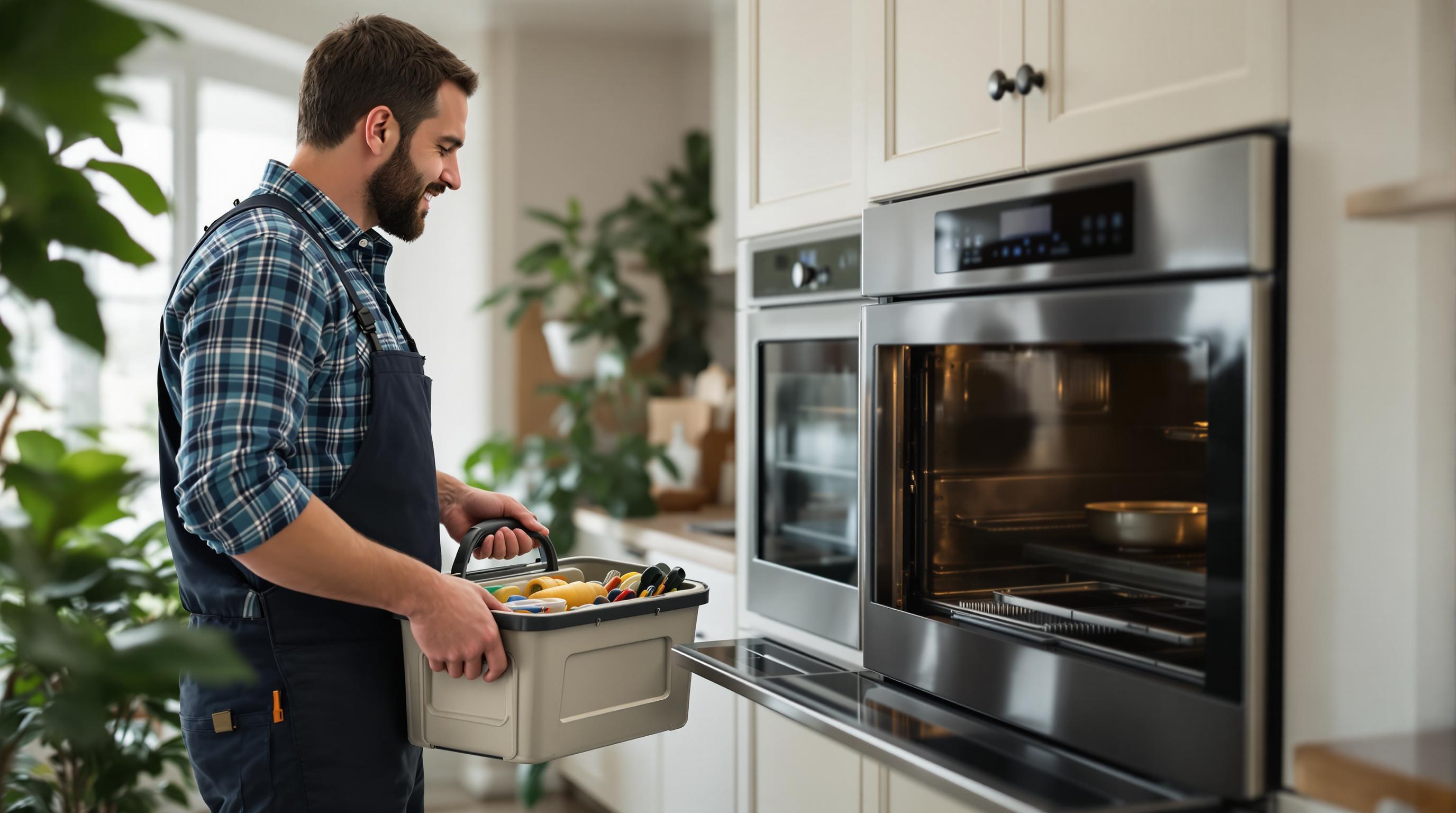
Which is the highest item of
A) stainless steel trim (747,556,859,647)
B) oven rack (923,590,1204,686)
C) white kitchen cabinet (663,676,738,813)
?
oven rack (923,590,1204,686)

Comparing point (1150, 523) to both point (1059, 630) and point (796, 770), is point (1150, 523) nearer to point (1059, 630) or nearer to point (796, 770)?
point (1059, 630)

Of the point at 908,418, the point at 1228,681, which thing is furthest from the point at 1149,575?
the point at 908,418

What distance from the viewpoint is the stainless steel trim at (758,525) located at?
1.58 metres

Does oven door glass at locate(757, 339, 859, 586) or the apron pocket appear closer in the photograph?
the apron pocket

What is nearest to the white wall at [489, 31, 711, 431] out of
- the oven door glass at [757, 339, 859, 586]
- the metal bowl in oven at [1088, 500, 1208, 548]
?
the oven door glass at [757, 339, 859, 586]

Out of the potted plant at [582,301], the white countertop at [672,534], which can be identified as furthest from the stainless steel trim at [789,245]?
the potted plant at [582,301]

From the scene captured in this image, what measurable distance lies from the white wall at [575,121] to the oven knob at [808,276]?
1955mm

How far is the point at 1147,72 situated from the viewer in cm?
109

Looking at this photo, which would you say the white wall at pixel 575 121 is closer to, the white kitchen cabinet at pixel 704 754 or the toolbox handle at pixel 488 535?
the white kitchen cabinet at pixel 704 754

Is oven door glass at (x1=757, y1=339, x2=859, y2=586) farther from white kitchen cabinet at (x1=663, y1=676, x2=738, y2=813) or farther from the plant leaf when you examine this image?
the plant leaf

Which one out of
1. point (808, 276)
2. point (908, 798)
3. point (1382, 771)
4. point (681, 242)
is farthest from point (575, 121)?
point (1382, 771)

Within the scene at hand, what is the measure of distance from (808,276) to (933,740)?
771 mm

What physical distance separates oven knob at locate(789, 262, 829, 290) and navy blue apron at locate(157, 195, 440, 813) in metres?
0.60

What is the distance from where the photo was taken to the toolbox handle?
1393 mm
